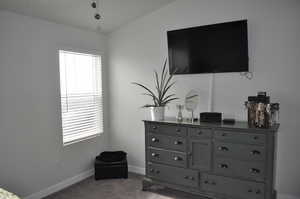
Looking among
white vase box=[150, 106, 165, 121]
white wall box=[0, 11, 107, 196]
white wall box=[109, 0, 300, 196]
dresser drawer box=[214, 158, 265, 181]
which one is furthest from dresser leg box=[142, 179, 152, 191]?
white wall box=[0, 11, 107, 196]

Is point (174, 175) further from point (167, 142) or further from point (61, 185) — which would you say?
point (61, 185)

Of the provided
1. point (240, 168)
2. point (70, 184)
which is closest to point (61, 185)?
point (70, 184)

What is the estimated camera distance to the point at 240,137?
7.77 feet

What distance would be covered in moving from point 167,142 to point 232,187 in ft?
2.88

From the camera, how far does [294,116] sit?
253cm

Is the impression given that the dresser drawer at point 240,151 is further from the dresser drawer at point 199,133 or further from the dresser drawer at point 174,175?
the dresser drawer at point 174,175

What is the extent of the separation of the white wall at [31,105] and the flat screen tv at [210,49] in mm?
1441

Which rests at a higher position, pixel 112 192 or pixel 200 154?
pixel 200 154

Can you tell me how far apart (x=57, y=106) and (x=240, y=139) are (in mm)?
2304

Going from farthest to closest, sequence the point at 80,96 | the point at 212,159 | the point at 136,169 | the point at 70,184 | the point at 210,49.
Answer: the point at 136,169 → the point at 80,96 → the point at 70,184 → the point at 210,49 → the point at 212,159

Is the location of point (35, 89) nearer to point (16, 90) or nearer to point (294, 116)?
point (16, 90)

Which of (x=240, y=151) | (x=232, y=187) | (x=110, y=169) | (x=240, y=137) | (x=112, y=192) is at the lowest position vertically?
(x=112, y=192)

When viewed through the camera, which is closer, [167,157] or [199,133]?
[199,133]

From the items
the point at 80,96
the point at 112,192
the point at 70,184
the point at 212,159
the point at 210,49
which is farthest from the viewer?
the point at 80,96
